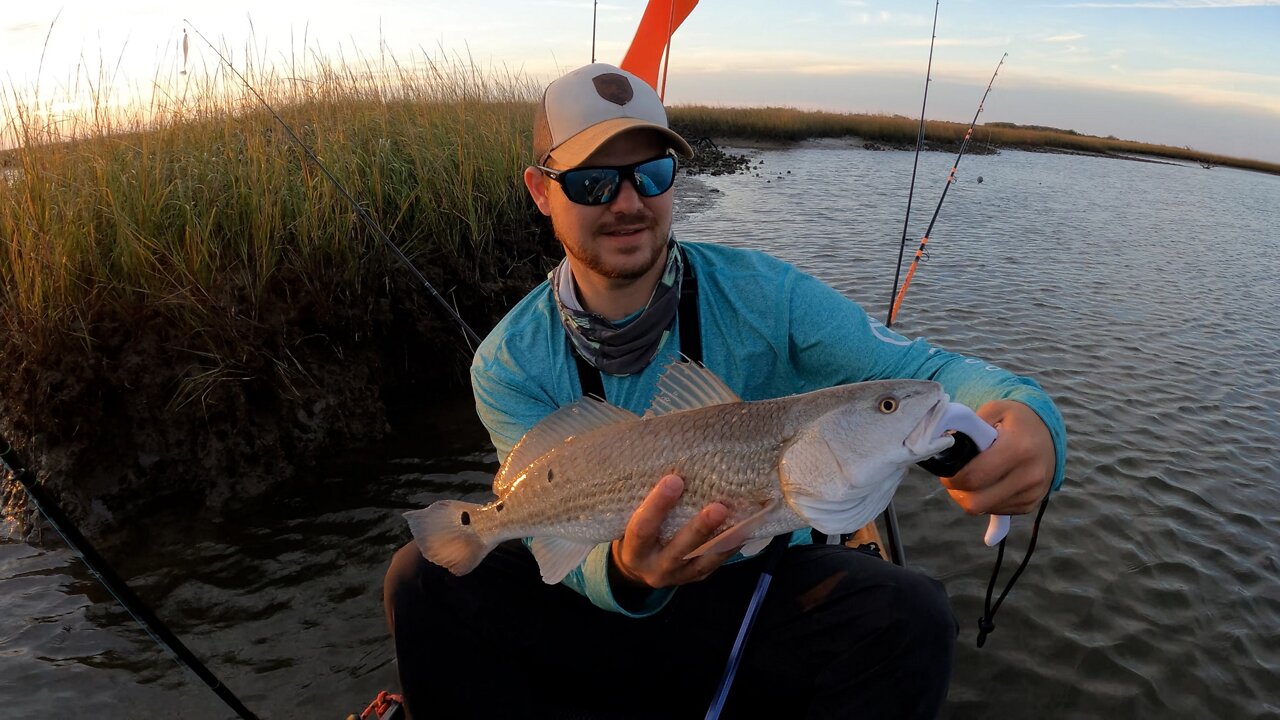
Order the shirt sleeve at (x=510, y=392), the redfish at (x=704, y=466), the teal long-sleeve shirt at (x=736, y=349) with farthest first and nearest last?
1. the shirt sleeve at (x=510, y=392)
2. the teal long-sleeve shirt at (x=736, y=349)
3. the redfish at (x=704, y=466)

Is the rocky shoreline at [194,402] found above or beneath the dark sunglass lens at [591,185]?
beneath

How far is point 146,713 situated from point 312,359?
8.52 feet

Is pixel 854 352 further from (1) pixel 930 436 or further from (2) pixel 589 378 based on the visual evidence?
(2) pixel 589 378

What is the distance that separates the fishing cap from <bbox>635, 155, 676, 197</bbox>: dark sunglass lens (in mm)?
108

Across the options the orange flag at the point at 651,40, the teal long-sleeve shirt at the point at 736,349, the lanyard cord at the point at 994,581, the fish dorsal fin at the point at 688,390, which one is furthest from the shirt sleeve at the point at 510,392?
the orange flag at the point at 651,40

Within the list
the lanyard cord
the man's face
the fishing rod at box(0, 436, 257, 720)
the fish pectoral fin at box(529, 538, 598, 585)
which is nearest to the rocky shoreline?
the fishing rod at box(0, 436, 257, 720)

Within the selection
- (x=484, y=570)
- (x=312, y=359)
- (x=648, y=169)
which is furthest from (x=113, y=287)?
(x=648, y=169)

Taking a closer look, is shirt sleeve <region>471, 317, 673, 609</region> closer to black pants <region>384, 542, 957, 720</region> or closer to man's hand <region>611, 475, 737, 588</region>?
black pants <region>384, 542, 957, 720</region>

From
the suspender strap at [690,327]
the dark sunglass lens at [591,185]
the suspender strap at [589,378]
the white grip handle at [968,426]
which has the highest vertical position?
the dark sunglass lens at [591,185]

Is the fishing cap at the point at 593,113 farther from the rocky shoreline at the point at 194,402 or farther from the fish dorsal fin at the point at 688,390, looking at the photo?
the rocky shoreline at the point at 194,402

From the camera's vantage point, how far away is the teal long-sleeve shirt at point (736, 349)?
247 cm

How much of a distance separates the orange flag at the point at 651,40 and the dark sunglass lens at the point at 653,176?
3537 millimetres

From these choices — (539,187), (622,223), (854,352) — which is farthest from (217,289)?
(854,352)

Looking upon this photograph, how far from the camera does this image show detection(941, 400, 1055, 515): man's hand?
1753mm
